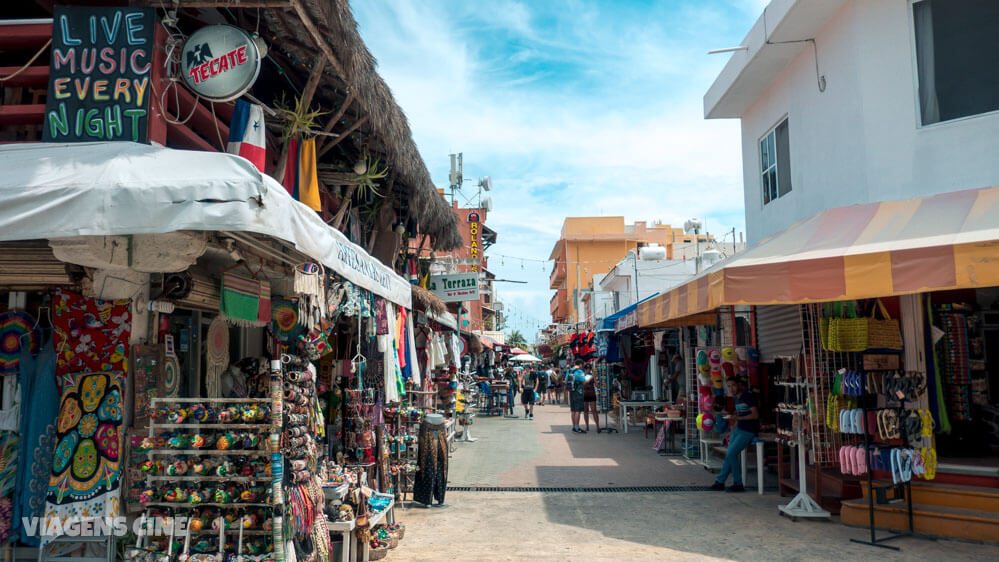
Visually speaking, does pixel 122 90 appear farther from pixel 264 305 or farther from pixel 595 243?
pixel 595 243

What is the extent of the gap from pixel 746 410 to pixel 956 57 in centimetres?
517

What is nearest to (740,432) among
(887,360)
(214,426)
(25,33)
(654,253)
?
(887,360)

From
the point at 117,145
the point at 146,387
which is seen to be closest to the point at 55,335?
the point at 146,387

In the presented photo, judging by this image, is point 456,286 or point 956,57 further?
A: point 456,286

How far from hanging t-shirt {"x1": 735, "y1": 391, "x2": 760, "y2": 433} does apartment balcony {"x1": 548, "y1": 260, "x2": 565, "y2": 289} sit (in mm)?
45318

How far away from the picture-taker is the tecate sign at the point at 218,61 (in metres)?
4.93

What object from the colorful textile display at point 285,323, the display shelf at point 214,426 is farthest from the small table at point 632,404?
the display shelf at point 214,426

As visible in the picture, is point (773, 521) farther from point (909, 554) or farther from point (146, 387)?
point (146, 387)

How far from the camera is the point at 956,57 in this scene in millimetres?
7664

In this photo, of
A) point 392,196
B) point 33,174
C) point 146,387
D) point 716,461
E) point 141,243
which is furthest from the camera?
point 716,461

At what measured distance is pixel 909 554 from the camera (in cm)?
635

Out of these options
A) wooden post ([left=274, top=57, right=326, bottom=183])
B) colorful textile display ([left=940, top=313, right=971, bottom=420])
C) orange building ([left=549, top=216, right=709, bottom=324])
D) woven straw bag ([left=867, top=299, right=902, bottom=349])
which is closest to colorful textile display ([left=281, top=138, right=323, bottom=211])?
wooden post ([left=274, top=57, right=326, bottom=183])

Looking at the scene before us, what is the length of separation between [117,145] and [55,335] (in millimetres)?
1643

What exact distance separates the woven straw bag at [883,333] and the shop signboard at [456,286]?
8.21 metres
